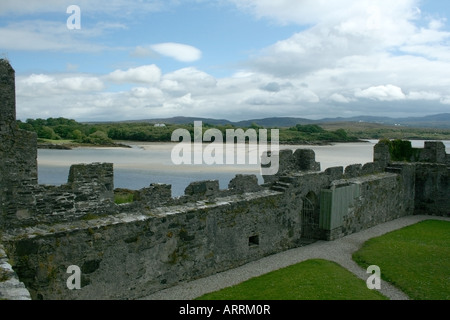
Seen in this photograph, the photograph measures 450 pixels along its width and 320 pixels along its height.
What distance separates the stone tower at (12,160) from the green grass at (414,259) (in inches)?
367

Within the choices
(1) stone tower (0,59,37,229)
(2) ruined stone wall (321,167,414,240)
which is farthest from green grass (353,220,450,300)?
(1) stone tower (0,59,37,229)

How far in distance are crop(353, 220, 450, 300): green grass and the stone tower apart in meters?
9.33

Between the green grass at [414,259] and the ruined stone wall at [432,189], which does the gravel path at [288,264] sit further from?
the ruined stone wall at [432,189]

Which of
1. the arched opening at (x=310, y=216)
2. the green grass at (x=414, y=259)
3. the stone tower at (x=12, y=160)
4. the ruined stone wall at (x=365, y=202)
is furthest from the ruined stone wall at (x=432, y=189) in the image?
the stone tower at (x=12, y=160)

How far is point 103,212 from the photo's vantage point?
9.31m

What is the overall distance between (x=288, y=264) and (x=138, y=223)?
513cm

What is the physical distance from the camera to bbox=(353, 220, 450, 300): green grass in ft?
34.0

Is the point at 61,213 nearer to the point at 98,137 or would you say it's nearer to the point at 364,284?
the point at 364,284

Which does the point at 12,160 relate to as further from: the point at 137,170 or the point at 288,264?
the point at 137,170

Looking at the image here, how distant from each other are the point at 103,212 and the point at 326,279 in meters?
5.86

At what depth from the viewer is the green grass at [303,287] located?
9242 millimetres

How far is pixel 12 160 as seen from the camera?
7926mm

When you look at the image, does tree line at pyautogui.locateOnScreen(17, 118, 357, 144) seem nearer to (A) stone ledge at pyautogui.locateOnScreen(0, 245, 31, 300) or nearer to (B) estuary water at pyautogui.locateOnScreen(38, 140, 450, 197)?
(B) estuary water at pyautogui.locateOnScreen(38, 140, 450, 197)
